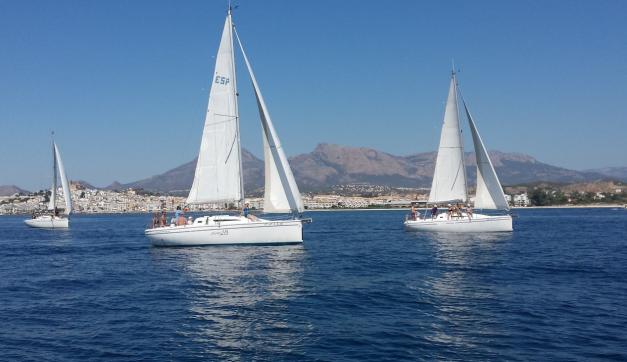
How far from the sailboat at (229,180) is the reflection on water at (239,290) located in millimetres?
1022

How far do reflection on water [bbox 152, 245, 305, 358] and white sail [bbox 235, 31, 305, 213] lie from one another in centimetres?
287

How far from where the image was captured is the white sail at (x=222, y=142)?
125 ft

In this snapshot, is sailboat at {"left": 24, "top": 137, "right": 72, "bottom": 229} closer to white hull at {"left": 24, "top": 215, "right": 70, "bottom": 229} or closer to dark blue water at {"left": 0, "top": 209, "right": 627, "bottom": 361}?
white hull at {"left": 24, "top": 215, "right": 70, "bottom": 229}

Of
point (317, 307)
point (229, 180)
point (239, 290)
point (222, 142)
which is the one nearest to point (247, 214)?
point (229, 180)

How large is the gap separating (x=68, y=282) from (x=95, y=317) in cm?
831

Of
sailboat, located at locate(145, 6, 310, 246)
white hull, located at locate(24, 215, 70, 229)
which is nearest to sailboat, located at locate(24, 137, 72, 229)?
white hull, located at locate(24, 215, 70, 229)

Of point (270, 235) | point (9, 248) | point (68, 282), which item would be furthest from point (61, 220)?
point (68, 282)

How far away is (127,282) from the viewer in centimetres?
2433

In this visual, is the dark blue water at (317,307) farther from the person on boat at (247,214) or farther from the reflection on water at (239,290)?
the person on boat at (247,214)

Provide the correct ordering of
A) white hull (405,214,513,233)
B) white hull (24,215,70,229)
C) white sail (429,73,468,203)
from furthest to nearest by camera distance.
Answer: white hull (24,215,70,229) < white sail (429,73,468,203) < white hull (405,214,513,233)

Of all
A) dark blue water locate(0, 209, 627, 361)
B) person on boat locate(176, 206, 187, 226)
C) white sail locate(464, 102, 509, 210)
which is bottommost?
dark blue water locate(0, 209, 627, 361)

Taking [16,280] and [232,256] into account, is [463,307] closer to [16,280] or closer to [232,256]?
[232,256]

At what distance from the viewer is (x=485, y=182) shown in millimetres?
50625

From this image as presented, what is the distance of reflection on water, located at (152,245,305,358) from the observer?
15.0m
